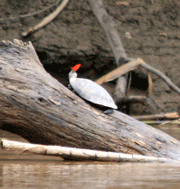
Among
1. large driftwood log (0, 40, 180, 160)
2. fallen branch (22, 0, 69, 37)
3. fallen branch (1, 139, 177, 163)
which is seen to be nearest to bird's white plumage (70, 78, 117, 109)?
large driftwood log (0, 40, 180, 160)

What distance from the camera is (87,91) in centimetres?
377

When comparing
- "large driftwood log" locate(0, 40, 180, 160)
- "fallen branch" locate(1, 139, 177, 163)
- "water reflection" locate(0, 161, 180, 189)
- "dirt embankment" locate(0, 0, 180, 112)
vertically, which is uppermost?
"dirt embankment" locate(0, 0, 180, 112)

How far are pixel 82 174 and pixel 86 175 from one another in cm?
5

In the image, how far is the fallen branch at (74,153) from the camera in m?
3.05

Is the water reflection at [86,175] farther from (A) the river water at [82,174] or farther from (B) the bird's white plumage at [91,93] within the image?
(B) the bird's white plumage at [91,93]

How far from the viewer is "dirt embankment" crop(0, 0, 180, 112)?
28.1 feet

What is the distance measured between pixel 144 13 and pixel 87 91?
6.12 m

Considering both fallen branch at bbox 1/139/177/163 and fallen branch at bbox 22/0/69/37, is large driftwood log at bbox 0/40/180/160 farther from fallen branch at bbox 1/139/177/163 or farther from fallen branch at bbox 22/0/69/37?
fallen branch at bbox 22/0/69/37

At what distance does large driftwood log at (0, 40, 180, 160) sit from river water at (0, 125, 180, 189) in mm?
214

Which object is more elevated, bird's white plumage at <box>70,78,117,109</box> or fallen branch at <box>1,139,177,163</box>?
bird's white plumage at <box>70,78,117,109</box>

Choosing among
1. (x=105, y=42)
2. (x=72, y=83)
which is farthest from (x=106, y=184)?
(x=105, y=42)

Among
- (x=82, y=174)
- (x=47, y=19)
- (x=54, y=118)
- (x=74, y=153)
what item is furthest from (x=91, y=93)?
(x=47, y=19)

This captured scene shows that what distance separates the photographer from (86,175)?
2.84m

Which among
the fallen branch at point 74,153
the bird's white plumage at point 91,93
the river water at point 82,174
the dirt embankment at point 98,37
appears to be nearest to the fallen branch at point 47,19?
the dirt embankment at point 98,37
